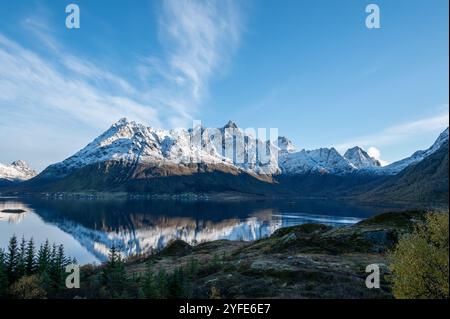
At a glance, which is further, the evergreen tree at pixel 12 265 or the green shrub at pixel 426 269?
the evergreen tree at pixel 12 265

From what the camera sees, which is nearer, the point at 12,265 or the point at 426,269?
the point at 426,269

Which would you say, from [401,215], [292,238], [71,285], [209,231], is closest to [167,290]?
[71,285]

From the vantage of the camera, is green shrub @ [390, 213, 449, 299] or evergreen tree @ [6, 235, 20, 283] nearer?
green shrub @ [390, 213, 449, 299]

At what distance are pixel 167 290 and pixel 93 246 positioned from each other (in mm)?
101080

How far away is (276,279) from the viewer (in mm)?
36875

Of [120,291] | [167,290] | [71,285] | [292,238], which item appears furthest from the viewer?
[292,238]

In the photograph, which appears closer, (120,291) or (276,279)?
(276,279)

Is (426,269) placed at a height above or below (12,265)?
above

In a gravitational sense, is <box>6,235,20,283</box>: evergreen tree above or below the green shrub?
below

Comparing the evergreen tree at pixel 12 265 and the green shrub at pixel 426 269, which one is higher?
the green shrub at pixel 426 269

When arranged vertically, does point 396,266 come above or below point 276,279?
above
